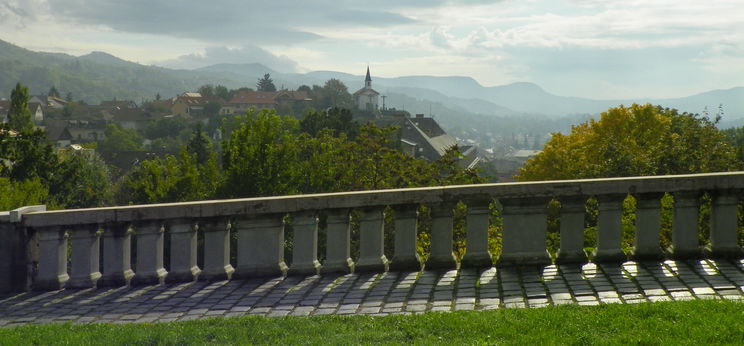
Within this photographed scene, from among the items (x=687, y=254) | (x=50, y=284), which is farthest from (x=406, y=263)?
(x=50, y=284)

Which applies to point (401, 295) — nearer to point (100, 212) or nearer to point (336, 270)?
point (336, 270)

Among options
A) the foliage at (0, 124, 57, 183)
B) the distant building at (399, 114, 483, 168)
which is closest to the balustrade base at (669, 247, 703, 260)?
the foliage at (0, 124, 57, 183)

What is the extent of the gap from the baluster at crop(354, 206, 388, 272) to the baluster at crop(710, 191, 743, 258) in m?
3.79

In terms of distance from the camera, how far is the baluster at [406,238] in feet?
30.3

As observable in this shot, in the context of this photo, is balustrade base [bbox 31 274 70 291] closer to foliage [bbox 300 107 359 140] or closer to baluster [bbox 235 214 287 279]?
baluster [bbox 235 214 287 279]

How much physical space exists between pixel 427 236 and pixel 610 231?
48.7ft

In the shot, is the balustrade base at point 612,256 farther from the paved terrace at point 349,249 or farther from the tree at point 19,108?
the tree at point 19,108

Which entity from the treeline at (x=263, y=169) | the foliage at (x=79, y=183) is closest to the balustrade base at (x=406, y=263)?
the treeline at (x=263, y=169)

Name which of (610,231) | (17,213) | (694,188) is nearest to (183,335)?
(17,213)

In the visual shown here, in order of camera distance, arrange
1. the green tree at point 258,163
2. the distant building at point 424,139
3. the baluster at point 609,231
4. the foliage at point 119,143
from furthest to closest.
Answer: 1. the foliage at point 119,143
2. the distant building at point 424,139
3. the green tree at point 258,163
4. the baluster at point 609,231

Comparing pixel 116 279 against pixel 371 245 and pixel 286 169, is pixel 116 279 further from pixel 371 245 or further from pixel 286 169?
pixel 286 169

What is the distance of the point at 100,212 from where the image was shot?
9.29 meters

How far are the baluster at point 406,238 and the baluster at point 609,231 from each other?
207cm

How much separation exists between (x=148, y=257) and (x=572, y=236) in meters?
4.96
